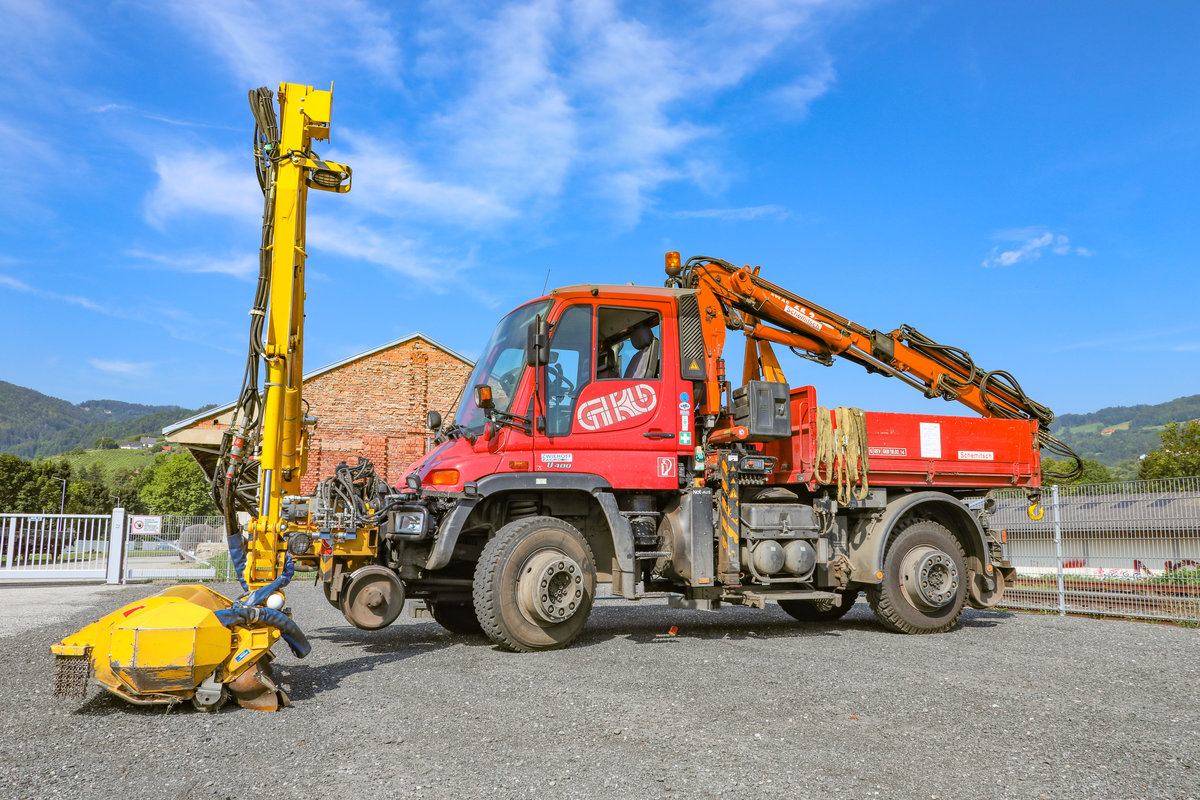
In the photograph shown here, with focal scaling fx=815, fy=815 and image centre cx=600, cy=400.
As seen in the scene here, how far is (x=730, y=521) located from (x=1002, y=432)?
3607 mm

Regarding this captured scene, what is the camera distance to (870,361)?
9.62 m

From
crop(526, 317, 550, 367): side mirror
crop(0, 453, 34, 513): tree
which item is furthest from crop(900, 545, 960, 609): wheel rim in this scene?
crop(0, 453, 34, 513): tree

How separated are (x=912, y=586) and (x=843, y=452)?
5.11 feet

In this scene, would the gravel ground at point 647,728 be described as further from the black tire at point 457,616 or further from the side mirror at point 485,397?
the side mirror at point 485,397

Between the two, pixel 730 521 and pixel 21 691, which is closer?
pixel 21 691

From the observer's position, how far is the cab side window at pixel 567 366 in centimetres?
733

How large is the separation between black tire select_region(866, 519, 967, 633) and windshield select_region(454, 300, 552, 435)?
168 inches

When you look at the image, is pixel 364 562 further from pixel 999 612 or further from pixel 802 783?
pixel 999 612

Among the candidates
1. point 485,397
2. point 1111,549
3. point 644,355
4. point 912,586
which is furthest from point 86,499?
point 1111,549

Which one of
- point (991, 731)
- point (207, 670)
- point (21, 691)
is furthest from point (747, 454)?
point (21, 691)

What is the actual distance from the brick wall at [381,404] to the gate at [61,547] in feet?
31.1

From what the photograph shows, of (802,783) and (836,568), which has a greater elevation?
(836,568)

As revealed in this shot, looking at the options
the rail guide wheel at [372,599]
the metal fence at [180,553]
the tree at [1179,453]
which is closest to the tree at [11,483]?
the metal fence at [180,553]

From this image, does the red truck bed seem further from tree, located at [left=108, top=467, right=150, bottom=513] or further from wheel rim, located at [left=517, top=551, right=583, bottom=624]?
tree, located at [left=108, top=467, right=150, bottom=513]
